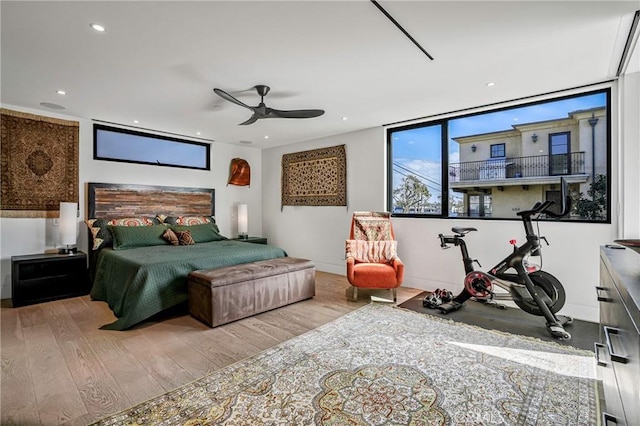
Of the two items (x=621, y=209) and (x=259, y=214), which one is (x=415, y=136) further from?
(x=259, y=214)

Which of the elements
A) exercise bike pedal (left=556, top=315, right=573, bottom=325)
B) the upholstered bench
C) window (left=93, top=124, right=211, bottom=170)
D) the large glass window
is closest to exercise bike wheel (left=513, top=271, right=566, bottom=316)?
exercise bike pedal (left=556, top=315, right=573, bottom=325)

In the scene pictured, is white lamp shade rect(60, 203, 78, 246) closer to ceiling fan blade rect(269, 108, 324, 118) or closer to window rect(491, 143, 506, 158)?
ceiling fan blade rect(269, 108, 324, 118)

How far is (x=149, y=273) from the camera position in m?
3.19

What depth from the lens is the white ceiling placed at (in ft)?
6.81

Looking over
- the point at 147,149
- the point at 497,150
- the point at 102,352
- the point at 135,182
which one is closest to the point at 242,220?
the point at 135,182

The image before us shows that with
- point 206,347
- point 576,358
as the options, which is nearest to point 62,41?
point 206,347

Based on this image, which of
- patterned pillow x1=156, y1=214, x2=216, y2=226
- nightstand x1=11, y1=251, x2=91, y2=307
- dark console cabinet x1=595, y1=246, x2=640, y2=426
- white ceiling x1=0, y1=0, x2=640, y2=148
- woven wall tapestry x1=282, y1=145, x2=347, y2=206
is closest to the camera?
dark console cabinet x1=595, y1=246, x2=640, y2=426

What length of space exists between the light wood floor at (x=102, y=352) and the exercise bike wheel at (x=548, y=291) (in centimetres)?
180

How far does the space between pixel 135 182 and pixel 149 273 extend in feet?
Result: 8.46

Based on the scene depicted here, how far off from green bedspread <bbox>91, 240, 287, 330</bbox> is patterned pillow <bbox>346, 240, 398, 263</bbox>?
3.61ft

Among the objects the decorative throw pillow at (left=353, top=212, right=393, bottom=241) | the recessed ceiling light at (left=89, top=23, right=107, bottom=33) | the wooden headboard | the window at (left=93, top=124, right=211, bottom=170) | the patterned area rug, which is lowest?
the patterned area rug

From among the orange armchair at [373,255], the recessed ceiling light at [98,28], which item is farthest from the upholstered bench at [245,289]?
the recessed ceiling light at [98,28]

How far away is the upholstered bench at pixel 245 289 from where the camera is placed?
10.3 ft

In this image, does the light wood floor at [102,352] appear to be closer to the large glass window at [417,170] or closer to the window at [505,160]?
the large glass window at [417,170]
